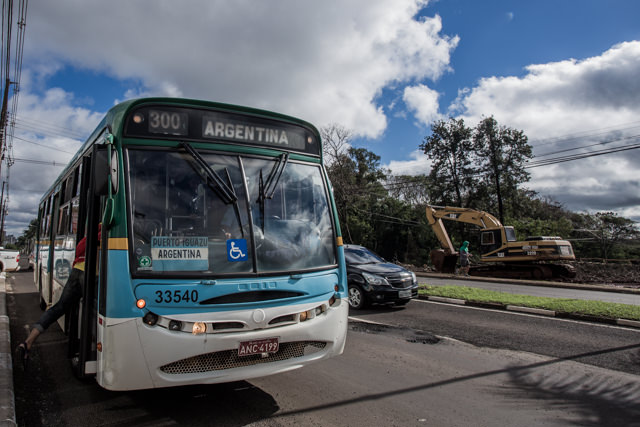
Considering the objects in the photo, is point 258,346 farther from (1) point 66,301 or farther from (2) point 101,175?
(1) point 66,301

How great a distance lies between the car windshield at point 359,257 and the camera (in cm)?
1109

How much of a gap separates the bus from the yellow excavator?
21.2 metres

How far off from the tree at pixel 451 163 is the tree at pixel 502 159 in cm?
171

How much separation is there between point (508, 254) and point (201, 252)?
23.3m

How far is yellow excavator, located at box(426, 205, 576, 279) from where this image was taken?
73.4 ft

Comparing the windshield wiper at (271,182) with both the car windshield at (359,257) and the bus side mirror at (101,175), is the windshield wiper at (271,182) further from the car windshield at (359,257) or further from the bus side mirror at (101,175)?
the car windshield at (359,257)

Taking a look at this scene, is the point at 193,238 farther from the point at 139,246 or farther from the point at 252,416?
the point at 252,416

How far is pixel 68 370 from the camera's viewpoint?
5.53 metres

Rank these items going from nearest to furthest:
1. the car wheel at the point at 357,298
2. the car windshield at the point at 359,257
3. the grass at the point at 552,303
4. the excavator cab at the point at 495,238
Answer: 1. the grass at the point at 552,303
2. the car wheel at the point at 357,298
3. the car windshield at the point at 359,257
4. the excavator cab at the point at 495,238

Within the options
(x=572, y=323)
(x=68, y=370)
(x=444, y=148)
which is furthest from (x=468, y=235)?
(x=68, y=370)

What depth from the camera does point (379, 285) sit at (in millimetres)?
9992

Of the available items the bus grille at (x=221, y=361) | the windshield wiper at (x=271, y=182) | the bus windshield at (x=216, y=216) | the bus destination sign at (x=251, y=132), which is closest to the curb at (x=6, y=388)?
the bus grille at (x=221, y=361)

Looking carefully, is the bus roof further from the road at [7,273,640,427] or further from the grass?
the grass

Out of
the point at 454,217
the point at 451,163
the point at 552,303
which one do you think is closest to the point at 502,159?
the point at 451,163
